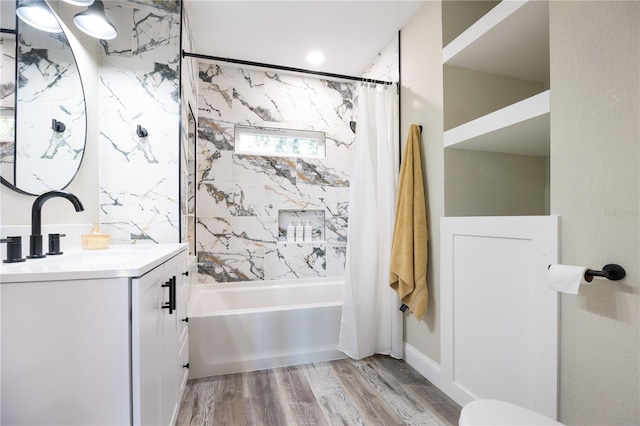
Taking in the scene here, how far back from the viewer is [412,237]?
189 centimetres

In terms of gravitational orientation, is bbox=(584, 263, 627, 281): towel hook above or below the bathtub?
above

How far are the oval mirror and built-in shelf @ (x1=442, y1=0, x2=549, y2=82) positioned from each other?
6.71ft

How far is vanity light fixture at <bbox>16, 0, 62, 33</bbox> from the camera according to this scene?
3.82 feet

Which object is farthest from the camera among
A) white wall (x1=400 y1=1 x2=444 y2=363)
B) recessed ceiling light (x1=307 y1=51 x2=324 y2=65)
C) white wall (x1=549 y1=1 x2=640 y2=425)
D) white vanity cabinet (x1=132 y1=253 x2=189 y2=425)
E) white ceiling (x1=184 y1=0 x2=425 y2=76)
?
recessed ceiling light (x1=307 y1=51 x2=324 y2=65)

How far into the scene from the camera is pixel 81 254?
130cm

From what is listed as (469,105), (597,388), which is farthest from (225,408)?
(469,105)

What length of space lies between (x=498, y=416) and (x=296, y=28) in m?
2.54

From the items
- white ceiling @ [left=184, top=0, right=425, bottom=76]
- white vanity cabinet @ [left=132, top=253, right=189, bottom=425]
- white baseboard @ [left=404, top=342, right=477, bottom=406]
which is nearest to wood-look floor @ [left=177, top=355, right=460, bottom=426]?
white baseboard @ [left=404, top=342, right=477, bottom=406]

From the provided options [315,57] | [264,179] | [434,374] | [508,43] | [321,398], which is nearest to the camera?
[508,43]

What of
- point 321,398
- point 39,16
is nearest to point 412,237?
point 321,398

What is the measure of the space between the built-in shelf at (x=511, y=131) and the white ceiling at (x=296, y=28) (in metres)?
1.05

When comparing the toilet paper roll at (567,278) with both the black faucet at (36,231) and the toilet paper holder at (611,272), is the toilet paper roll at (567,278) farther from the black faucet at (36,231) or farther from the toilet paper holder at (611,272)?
the black faucet at (36,231)

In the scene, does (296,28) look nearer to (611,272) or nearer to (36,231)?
(36,231)

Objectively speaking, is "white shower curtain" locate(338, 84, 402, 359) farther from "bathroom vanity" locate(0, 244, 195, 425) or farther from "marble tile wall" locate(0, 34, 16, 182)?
"marble tile wall" locate(0, 34, 16, 182)
